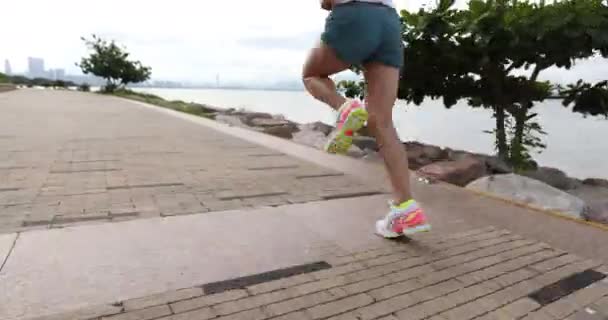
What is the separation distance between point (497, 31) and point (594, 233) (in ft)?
16.1

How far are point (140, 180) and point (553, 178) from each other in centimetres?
695

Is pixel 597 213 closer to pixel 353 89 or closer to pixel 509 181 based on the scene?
pixel 509 181

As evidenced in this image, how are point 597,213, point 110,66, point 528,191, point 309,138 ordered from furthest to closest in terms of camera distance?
point 110,66 → point 309,138 → point 528,191 → point 597,213

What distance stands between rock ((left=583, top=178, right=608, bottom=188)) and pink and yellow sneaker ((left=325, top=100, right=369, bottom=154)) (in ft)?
24.6

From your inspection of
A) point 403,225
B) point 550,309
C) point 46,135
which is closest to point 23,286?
point 403,225

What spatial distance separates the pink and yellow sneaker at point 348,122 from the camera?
2.11 m

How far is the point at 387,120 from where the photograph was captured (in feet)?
7.50

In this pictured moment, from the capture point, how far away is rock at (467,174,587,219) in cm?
455

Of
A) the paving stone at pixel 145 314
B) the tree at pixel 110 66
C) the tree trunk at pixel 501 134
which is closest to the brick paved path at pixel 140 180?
the paving stone at pixel 145 314

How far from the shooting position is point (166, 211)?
2.78 metres

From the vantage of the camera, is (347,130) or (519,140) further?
(519,140)

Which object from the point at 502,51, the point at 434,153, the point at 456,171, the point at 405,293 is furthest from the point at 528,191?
the point at 434,153

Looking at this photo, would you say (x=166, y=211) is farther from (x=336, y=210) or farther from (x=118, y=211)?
(x=336, y=210)

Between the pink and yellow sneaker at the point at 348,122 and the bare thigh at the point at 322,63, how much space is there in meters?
0.20
